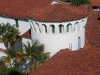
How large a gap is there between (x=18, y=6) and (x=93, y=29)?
13012mm

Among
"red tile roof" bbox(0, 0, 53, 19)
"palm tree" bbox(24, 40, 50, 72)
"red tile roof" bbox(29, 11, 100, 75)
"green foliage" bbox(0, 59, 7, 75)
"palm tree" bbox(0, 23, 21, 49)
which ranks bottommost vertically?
"green foliage" bbox(0, 59, 7, 75)

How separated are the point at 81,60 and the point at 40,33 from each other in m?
12.5

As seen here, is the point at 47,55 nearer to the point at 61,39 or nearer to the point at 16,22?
the point at 61,39

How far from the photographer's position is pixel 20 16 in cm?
3111

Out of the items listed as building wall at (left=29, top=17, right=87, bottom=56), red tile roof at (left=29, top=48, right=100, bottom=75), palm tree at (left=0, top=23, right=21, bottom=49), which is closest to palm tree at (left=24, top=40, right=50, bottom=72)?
building wall at (left=29, top=17, right=87, bottom=56)

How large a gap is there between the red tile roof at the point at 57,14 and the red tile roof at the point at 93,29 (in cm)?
536

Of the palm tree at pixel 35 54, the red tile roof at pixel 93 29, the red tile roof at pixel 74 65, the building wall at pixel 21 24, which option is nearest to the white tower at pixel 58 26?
the palm tree at pixel 35 54

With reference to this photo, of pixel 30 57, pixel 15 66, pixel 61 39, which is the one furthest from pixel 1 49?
pixel 61 39

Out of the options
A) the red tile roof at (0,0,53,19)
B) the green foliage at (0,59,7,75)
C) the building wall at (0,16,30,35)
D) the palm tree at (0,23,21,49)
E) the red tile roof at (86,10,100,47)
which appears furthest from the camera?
the red tile roof at (0,0,53,19)

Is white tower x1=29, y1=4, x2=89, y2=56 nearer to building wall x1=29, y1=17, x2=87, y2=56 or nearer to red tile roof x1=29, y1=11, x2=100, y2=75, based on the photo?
building wall x1=29, y1=17, x2=87, y2=56

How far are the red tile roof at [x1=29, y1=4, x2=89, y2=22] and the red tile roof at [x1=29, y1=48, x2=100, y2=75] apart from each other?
916 cm

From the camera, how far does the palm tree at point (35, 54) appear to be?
80.1 ft

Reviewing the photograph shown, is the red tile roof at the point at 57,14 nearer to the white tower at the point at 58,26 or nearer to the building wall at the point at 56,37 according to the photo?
the white tower at the point at 58,26

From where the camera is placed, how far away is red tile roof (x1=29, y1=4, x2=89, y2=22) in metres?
23.6
